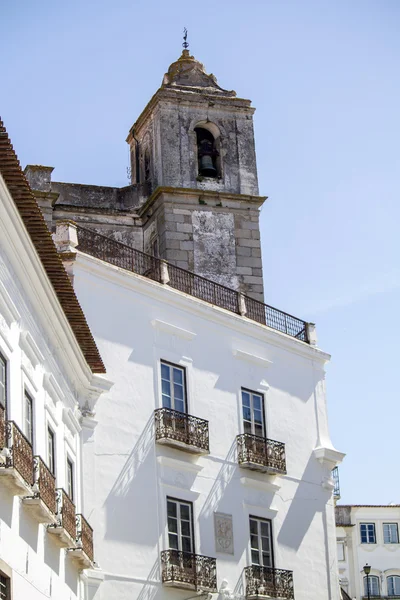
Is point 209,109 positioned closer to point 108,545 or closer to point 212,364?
point 212,364

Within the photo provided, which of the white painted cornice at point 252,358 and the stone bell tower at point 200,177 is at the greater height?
the stone bell tower at point 200,177

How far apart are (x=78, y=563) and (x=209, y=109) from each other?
16.5 metres

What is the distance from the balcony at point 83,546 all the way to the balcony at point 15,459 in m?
3.62

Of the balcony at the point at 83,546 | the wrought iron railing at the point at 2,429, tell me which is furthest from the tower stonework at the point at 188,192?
the wrought iron railing at the point at 2,429

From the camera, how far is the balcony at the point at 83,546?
64.3 feet

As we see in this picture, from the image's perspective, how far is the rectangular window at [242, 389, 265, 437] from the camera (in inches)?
1040

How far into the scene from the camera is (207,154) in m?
33.9

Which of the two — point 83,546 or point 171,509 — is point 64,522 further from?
point 171,509

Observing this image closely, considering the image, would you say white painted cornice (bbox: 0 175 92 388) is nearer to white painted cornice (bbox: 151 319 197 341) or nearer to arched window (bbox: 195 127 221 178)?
white painted cornice (bbox: 151 319 197 341)

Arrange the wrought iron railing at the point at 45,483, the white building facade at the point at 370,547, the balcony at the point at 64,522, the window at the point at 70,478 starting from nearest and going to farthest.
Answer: the wrought iron railing at the point at 45,483 → the balcony at the point at 64,522 → the window at the point at 70,478 → the white building facade at the point at 370,547

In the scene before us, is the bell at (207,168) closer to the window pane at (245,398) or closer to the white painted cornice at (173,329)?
the window pane at (245,398)

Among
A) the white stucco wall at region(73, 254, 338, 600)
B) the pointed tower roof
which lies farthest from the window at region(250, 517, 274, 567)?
the pointed tower roof

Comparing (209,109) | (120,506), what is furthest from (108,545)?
(209,109)

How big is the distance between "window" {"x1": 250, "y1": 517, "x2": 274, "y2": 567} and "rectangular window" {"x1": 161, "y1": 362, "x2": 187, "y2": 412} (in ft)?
8.89
